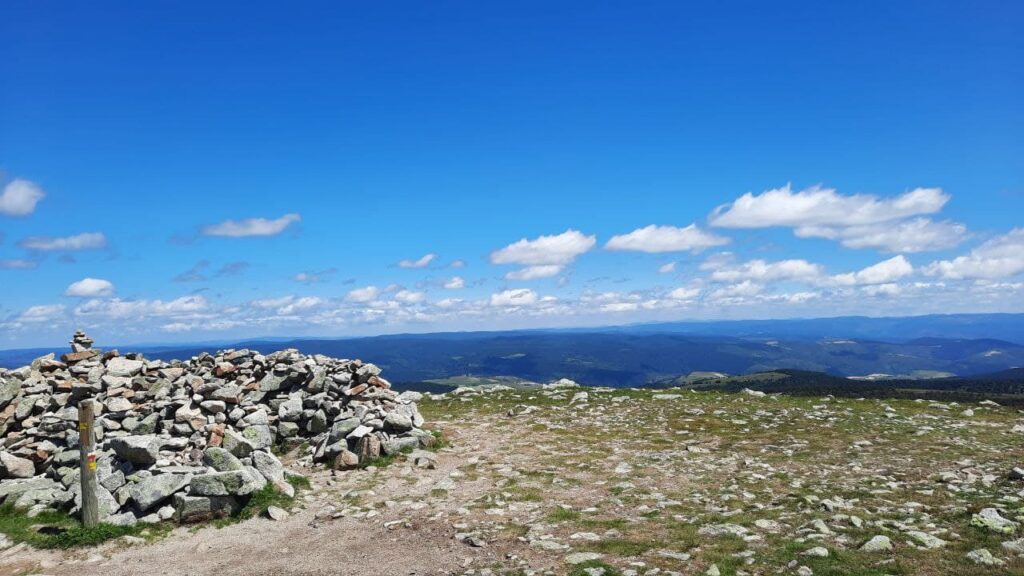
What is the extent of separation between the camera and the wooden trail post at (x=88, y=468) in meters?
17.2

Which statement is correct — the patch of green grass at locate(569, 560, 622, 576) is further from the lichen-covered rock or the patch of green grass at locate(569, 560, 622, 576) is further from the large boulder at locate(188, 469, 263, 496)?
the large boulder at locate(188, 469, 263, 496)

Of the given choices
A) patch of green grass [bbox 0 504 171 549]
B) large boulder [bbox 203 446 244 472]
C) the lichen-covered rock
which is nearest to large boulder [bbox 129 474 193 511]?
patch of green grass [bbox 0 504 171 549]

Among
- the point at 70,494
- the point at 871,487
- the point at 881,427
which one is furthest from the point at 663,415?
the point at 70,494

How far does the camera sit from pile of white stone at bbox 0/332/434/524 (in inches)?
719

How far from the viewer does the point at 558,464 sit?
72.7ft

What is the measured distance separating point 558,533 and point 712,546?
12.4ft

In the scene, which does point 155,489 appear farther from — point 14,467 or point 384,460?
point 14,467

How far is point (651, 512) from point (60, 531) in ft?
57.0

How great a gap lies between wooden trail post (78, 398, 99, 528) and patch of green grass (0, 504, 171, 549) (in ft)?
1.25

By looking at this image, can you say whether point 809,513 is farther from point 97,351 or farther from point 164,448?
point 97,351

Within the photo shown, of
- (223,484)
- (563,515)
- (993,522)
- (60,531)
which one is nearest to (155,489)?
(223,484)

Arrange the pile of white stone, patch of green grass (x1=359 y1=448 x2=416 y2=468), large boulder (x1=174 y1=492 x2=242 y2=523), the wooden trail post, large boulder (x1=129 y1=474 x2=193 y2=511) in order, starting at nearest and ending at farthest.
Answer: the wooden trail post, large boulder (x1=174 y1=492 x2=242 y2=523), large boulder (x1=129 y1=474 x2=193 y2=511), the pile of white stone, patch of green grass (x1=359 y1=448 x2=416 y2=468)

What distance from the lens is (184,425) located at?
23828 millimetres

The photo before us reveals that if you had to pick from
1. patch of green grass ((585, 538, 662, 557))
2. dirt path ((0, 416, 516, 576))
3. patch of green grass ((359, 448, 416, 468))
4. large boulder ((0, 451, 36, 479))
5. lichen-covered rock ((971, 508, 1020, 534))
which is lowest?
dirt path ((0, 416, 516, 576))
